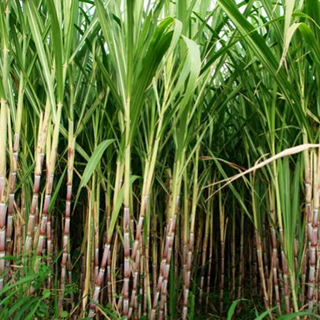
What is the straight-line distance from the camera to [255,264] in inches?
70.9

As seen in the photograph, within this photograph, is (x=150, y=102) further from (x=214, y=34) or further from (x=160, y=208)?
(x=160, y=208)

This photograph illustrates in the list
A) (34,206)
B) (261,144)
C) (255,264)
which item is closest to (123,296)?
(34,206)

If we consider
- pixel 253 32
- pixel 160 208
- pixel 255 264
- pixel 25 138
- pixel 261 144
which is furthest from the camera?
pixel 255 264

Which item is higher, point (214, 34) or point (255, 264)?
point (214, 34)

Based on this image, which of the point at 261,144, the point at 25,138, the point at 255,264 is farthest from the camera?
the point at 255,264

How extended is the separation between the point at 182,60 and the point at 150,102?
22 centimetres

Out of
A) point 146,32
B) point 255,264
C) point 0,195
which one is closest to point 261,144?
point 146,32

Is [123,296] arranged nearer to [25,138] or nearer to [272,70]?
[25,138]

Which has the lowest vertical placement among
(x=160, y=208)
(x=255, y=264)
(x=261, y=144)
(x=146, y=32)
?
(x=255, y=264)

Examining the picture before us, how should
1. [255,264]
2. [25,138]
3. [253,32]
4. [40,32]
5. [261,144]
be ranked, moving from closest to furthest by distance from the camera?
[253,32] → [40,32] → [25,138] → [261,144] → [255,264]

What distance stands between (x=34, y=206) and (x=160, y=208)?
0.63 metres

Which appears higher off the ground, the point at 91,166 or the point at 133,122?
the point at 133,122

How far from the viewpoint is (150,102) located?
4.17 ft

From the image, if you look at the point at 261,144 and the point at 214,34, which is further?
the point at 261,144
